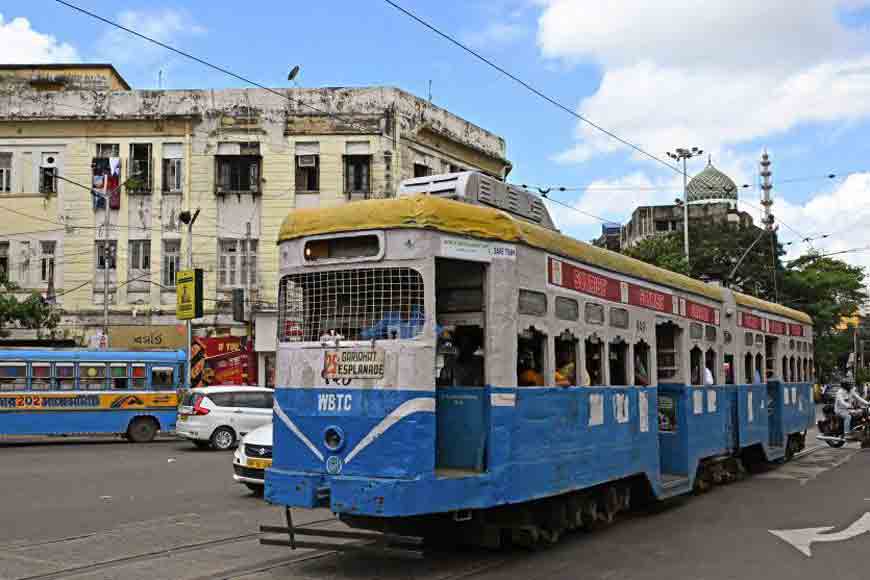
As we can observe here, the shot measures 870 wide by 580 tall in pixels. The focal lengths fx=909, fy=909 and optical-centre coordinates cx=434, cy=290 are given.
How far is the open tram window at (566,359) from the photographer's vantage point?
8.71 m

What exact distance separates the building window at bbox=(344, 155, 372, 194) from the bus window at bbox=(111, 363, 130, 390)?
37.0 ft

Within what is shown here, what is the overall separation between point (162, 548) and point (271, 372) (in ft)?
77.3

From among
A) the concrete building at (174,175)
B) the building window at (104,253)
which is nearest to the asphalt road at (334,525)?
the concrete building at (174,175)

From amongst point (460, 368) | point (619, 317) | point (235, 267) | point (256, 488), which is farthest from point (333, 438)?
point (235, 267)

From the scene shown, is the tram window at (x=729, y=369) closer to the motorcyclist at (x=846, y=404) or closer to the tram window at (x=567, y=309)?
the tram window at (x=567, y=309)

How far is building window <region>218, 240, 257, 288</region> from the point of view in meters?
32.0

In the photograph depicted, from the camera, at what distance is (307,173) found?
107 feet

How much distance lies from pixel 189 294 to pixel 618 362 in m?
20.4

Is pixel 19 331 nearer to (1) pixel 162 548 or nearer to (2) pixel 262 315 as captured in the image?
(2) pixel 262 315

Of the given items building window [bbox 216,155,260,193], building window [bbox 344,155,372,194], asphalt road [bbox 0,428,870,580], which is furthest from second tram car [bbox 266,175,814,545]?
building window [bbox 216,155,260,193]

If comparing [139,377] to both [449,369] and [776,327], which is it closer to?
[776,327]

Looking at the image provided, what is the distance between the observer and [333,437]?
7.45 m

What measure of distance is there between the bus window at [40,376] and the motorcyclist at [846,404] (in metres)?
19.2

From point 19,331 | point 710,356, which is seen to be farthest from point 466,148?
point 710,356
